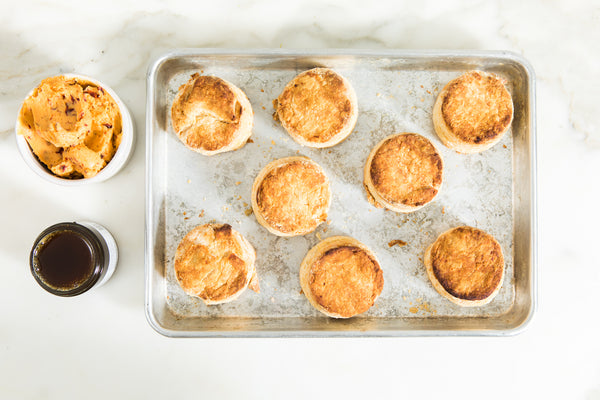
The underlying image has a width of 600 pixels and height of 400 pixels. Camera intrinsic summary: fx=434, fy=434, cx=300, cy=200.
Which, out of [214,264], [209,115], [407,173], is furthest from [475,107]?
[214,264]

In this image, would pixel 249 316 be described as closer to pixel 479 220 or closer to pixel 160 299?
pixel 160 299

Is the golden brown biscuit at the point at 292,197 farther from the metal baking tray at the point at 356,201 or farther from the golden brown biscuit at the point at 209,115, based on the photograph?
the golden brown biscuit at the point at 209,115

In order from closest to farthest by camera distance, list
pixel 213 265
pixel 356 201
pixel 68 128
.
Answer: pixel 68 128
pixel 213 265
pixel 356 201

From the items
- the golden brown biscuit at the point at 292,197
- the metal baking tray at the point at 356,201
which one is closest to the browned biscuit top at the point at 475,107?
the metal baking tray at the point at 356,201

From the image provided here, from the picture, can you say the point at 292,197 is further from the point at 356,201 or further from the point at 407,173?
the point at 407,173

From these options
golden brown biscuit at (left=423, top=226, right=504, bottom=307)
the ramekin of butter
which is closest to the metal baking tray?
golden brown biscuit at (left=423, top=226, right=504, bottom=307)

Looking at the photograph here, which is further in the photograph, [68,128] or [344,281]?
[344,281]

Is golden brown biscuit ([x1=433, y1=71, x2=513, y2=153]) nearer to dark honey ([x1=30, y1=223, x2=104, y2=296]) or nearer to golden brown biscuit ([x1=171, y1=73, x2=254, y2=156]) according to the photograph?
golden brown biscuit ([x1=171, y1=73, x2=254, y2=156])
